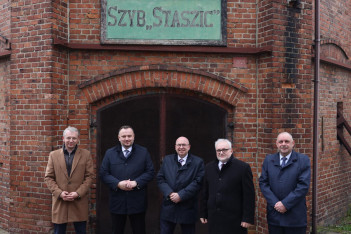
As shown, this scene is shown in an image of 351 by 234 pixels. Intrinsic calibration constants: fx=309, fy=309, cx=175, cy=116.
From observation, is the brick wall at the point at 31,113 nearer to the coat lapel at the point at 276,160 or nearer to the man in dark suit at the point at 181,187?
the man in dark suit at the point at 181,187

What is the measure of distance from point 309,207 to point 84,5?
17.0ft

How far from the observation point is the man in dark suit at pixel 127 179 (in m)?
4.11

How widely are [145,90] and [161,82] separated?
1.05 ft

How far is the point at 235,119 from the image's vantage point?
526cm

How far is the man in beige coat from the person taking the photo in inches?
161

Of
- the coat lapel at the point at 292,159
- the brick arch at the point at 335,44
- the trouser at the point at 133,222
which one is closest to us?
the coat lapel at the point at 292,159

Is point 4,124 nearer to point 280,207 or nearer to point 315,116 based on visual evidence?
point 280,207

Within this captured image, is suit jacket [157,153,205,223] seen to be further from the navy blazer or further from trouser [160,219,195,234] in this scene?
the navy blazer

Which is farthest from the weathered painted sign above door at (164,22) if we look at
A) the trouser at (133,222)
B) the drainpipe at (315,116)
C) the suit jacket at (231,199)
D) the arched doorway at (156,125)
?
the trouser at (133,222)

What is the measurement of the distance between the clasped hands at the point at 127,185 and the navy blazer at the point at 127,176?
6 cm

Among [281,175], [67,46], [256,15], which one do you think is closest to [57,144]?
[67,46]

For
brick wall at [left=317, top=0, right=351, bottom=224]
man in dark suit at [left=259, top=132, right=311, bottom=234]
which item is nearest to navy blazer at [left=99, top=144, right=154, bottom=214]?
man in dark suit at [left=259, top=132, right=311, bottom=234]

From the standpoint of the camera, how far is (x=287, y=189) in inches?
145

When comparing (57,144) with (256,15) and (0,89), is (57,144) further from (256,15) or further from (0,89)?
(256,15)
